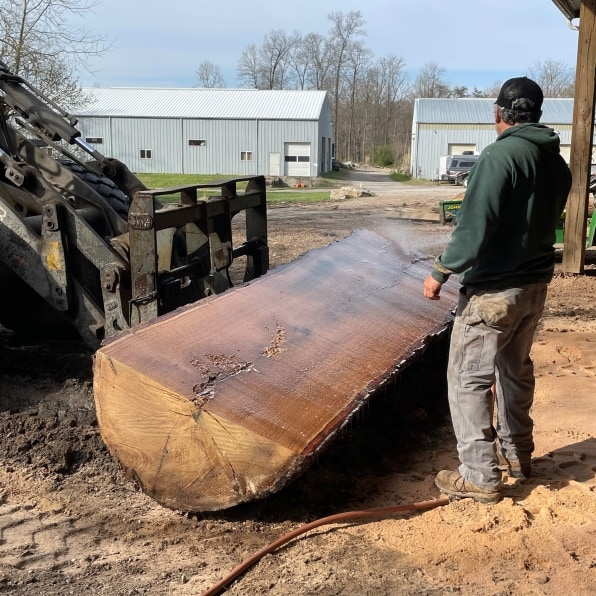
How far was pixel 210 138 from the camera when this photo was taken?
40000 millimetres

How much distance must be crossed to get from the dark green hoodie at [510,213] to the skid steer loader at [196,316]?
81cm

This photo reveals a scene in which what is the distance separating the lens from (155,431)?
3332 millimetres

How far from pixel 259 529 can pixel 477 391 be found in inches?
45.4

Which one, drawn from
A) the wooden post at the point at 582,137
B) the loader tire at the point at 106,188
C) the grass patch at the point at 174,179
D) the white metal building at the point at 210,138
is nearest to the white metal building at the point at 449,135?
the white metal building at the point at 210,138

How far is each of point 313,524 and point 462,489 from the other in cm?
72

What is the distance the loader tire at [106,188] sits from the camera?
19.1 ft

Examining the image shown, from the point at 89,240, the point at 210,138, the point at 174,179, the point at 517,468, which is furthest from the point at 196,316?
the point at 210,138

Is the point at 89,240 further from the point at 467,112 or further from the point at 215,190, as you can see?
the point at 467,112

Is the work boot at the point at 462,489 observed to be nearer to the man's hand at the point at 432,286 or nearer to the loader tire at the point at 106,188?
the man's hand at the point at 432,286

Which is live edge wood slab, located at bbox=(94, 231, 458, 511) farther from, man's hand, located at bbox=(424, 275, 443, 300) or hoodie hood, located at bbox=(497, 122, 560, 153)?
hoodie hood, located at bbox=(497, 122, 560, 153)

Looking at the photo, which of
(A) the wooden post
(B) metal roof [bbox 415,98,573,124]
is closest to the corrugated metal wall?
(B) metal roof [bbox 415,98,573,124]

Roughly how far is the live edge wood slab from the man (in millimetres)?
511

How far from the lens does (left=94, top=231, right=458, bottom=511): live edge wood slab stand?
3.19m

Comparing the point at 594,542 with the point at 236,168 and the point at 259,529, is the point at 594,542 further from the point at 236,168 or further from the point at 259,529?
the point at 236,168
